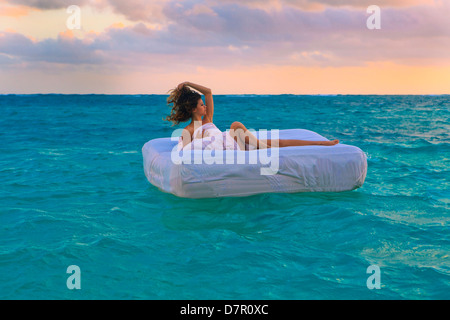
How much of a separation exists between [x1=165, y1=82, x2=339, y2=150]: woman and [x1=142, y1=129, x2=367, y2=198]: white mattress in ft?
0.90

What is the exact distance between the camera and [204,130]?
5164 millimetres

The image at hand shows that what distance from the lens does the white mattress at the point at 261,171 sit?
4641mm

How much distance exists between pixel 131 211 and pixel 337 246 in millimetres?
2172

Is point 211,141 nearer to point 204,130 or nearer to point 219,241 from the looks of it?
point 204,130

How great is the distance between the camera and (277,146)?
5.25 metres

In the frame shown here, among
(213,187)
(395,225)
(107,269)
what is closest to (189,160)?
(213,187)

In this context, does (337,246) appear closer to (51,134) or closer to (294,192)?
(294,192)

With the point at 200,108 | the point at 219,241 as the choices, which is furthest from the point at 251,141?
the point at 219,241

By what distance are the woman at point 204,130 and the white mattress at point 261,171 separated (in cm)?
27

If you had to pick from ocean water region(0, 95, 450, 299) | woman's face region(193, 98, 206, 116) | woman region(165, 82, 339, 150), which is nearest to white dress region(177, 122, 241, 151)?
woman region(165, 82, 339, 150)

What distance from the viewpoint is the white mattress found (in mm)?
4641

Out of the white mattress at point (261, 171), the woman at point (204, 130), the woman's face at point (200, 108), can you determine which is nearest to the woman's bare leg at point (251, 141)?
the woman at point (204, 130)

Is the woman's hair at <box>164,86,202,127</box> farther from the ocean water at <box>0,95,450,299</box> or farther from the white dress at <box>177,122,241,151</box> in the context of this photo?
the ocean water at <box>0,95,450,299</box>

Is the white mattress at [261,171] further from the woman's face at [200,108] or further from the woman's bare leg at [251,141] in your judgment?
the woman's face at [200,108]
